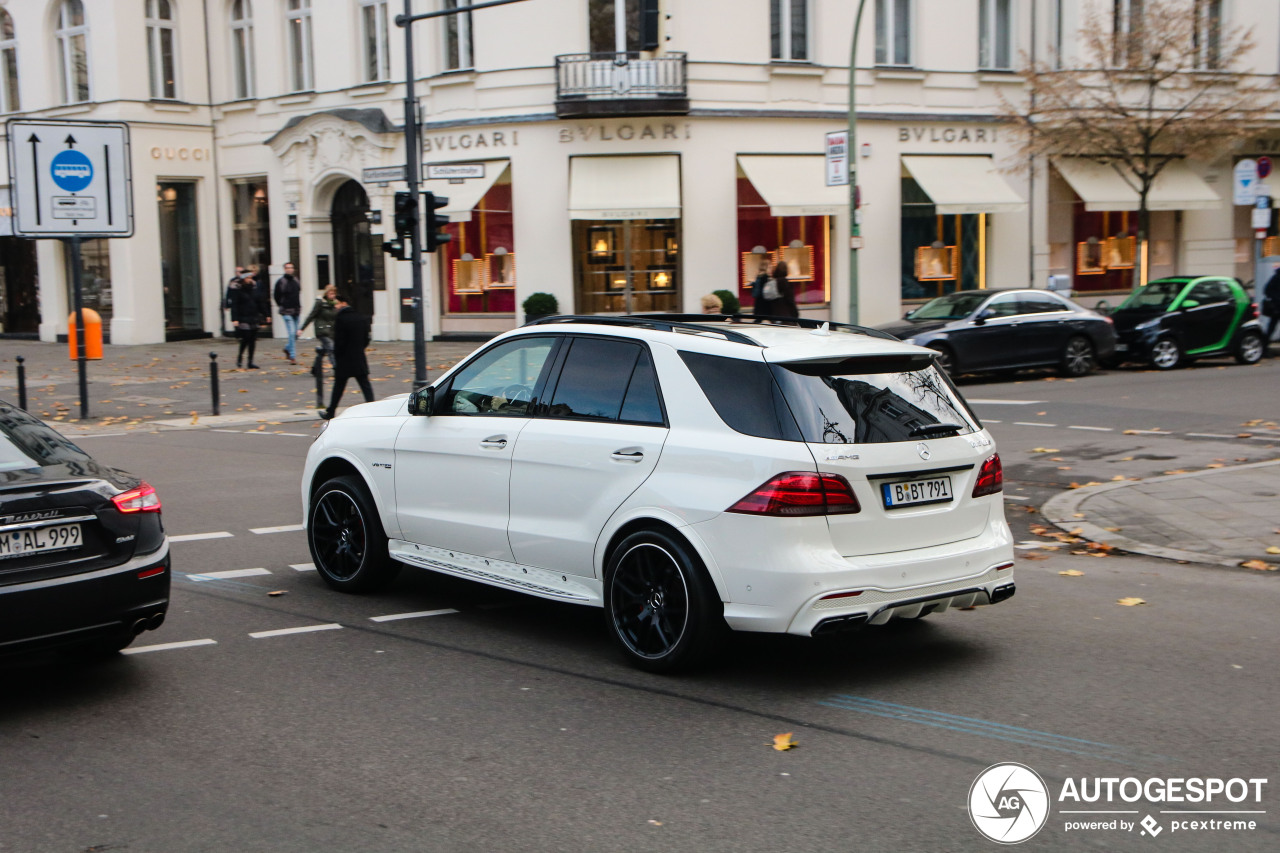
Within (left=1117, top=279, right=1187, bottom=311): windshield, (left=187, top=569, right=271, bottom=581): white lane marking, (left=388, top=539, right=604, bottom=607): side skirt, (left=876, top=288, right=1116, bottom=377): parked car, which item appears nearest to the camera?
(left=388, top=539, right=604, bottom=607): side skirt

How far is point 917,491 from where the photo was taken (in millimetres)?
5742

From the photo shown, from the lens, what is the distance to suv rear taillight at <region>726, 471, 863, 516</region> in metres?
5.41

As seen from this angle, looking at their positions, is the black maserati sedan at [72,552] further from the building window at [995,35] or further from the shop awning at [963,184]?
the building window at [995,35]

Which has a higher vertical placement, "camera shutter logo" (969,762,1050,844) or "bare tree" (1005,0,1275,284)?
"bare tree" (1005,0,1275,284)

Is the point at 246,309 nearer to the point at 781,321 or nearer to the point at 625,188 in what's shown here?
the point at 625,188

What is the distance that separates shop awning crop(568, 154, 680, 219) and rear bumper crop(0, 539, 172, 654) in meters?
22.5

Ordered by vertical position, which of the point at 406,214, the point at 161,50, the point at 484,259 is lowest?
the point at 484,259

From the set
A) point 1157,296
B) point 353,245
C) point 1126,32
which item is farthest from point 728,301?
point 1126,32

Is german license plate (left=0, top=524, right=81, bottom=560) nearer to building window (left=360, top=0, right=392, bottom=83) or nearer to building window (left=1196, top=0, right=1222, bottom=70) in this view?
building window (left=360, top=0, right=392, bottom=83)

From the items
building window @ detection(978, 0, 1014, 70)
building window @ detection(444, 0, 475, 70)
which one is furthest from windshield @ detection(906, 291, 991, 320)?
building window @ detection(444, 0, 475, 70)

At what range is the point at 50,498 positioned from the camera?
536cm

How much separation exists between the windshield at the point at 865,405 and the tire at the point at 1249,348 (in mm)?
19606

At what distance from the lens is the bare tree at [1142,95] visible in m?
28.9

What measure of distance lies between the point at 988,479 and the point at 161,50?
31.9 metres
